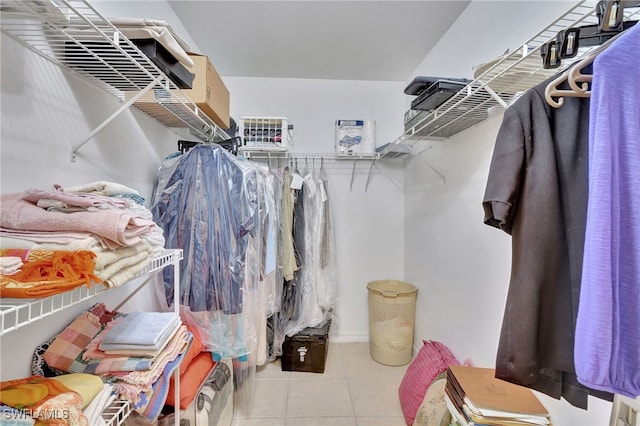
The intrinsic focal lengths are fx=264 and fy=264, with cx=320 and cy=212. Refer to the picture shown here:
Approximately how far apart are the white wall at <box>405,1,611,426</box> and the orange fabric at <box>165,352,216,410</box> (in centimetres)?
142

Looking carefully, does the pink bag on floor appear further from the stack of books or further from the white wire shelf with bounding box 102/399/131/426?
the white wire shelf with bounding box 102/399/131/426

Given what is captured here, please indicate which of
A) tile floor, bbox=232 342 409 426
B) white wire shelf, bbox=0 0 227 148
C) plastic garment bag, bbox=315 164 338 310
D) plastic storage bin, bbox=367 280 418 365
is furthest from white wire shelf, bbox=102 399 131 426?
plastic storage bin, bbox=367 280 418 365

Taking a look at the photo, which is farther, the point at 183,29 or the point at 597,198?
the point at 183,29

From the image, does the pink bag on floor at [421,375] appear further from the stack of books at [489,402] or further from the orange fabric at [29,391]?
the orange fabric at [29,391]

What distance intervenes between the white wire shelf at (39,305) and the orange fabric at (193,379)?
533 millimetres

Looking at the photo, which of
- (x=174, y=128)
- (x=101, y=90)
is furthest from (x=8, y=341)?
(x=174, y=128)

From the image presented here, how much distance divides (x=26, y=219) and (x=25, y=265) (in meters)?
0.15

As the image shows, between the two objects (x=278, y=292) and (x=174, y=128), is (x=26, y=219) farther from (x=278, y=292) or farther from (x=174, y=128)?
(x=278, y=292)

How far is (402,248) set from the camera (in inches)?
102

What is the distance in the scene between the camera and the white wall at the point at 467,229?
126cm

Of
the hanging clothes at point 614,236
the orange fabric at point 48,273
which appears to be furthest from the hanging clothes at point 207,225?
the hanging clothes at point 614,236

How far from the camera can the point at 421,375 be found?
5.34ft

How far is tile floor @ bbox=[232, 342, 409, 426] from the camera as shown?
1593mm

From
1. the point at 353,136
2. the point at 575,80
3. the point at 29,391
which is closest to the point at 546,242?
the point at 575,80
